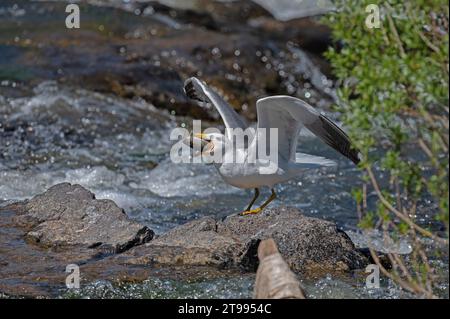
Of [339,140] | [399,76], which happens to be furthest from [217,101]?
[399,76]

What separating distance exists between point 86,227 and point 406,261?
8.36 feet

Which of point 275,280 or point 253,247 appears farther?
point 253,247

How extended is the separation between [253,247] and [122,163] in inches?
192

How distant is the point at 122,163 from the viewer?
1058 cm

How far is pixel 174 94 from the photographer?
42.7 ft

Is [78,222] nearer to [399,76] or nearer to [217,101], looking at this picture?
[217,101]

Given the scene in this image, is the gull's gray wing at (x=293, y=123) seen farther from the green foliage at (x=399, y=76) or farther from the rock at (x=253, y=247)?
the green foliage at (x=399, y=76)

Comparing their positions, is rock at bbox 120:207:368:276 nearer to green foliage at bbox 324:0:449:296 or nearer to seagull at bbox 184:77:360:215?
seagull at bbox 184:77:360:215

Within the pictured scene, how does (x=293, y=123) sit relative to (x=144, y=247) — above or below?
above

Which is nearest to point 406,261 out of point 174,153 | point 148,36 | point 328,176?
point 328,176

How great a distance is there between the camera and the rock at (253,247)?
5.99m

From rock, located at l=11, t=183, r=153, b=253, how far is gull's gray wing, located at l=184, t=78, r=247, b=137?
1.10 m

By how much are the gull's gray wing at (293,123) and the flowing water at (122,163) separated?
1.17 m

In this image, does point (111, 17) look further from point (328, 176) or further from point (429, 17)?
point (429, 17)
